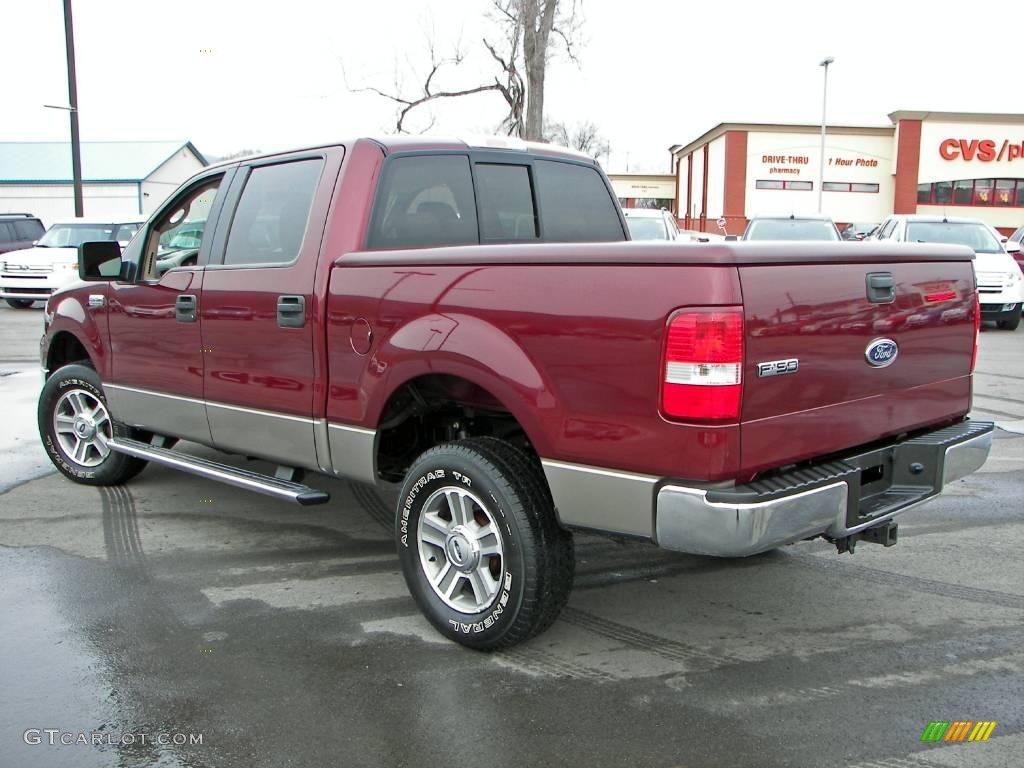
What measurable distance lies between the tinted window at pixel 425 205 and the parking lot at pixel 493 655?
A: 1.67 m

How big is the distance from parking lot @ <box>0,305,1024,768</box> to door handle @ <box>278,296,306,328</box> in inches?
49.7

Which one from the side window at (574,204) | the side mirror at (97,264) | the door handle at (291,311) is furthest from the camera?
the side mirror at (97,264)

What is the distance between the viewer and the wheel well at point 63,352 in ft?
20.5

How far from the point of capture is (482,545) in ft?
11.9

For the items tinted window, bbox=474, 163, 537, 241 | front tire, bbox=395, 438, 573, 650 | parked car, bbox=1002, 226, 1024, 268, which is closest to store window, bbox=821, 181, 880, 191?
parked car, bbox=1002, 226, 1024, 268

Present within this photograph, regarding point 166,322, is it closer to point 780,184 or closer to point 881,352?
point 881,352

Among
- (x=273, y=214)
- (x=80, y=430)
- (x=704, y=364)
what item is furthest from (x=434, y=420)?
(x=80, y=430)

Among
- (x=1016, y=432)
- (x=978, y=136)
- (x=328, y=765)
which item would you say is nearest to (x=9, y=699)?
(x=328, y=765)

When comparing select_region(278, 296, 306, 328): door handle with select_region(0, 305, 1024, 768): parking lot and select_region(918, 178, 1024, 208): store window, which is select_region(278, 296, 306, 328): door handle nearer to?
select_region(0, 305, 1024, 768): parking lot

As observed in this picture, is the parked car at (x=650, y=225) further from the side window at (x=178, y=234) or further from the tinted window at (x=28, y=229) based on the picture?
the tinted window at (x=28, y=229)

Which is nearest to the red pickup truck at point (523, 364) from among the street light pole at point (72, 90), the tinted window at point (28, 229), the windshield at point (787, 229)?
the windshield at point (787, 229)

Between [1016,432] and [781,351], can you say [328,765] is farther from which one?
[1016,432]

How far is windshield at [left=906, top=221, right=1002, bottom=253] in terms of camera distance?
599 inches

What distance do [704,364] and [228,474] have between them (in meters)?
2.80
